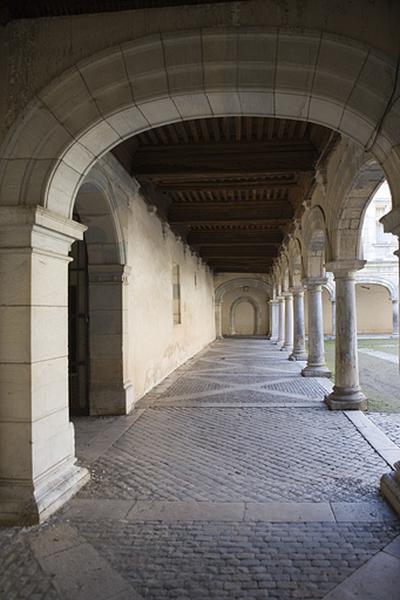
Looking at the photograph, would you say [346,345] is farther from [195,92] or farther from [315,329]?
[195,92]

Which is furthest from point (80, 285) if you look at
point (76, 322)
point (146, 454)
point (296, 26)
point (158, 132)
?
point (296, 26)

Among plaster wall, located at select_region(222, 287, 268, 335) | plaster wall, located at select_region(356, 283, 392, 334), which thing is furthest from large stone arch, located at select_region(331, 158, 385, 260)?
plaster wall, located at select_region(222, 287, 268, 335)

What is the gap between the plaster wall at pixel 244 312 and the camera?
90.5 feet

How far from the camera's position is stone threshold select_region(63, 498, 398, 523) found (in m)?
2.98

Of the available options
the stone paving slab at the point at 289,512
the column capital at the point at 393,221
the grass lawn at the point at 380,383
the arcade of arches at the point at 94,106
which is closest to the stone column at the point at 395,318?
the grass lawn at the point at 380,383

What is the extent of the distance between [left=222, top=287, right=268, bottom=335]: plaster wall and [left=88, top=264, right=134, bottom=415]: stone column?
21674mm

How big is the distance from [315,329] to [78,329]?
4930mm

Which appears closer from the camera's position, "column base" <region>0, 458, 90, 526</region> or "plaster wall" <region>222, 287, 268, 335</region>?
"column base" <region>0, 458, 90, 526</region>

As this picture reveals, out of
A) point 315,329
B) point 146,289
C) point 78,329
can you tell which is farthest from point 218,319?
point 78,329

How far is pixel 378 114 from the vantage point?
294cm

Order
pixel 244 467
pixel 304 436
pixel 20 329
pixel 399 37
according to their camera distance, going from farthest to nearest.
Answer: pixel 304 436, pixel 244 467, pixel 20 329, pixel 399 37

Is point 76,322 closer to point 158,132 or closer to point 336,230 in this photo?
point 158,132

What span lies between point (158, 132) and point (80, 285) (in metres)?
2.38

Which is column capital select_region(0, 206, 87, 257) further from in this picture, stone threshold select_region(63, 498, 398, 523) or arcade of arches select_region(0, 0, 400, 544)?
stone threshold select_region(63, 498, 398, 523)
